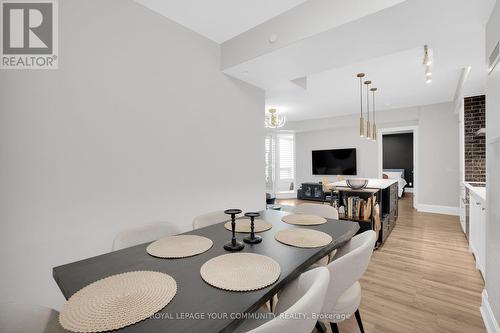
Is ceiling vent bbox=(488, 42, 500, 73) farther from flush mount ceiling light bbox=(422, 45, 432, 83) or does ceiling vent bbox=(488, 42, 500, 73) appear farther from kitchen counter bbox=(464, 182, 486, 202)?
kitchen counter bbox=(464, 182, 486, 202)

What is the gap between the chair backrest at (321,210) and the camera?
7.08ft

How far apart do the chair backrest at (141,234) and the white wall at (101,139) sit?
472 millimetres

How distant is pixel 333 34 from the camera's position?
1.91 metres

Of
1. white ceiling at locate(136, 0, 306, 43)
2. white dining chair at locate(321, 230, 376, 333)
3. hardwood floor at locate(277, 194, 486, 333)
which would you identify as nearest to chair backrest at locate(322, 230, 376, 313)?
white dining chair at locate(321, 230, 376, 333)

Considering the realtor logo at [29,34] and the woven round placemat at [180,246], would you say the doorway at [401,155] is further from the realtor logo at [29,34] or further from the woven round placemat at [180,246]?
the realtor logo at [29,34]

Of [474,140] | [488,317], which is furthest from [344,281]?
[474,140]

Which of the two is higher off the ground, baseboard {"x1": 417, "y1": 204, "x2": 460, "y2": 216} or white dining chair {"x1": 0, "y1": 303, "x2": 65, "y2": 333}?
white dining chair {"x1": 0, "y1": 303, "x2": 65, "y2": 333}

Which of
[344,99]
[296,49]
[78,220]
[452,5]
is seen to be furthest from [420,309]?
[344,99]

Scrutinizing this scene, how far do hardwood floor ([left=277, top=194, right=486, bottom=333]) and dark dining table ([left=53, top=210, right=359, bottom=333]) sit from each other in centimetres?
85

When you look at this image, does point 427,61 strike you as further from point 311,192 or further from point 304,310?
point 311,192

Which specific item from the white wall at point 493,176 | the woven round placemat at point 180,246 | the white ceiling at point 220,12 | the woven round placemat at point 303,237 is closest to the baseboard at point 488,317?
the white wall at point 493,176

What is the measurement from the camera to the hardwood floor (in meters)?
1.74

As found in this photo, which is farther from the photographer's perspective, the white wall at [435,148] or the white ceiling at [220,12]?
the white wall at [435,148]

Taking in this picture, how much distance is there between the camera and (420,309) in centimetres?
190
